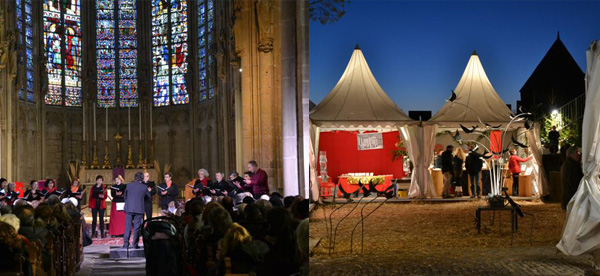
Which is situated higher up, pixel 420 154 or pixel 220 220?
pixel 420 154

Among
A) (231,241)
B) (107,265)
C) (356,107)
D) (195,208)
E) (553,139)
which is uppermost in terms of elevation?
(356,107)

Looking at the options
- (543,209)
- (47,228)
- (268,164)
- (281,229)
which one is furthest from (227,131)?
(281,229)

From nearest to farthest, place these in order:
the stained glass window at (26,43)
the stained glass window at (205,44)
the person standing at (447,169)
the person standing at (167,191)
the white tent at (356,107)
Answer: the person standing at (167,191) → the white tent at (356,107) → the person standing at (447,169) → the stained glass window at (26,43) → the stained glass window at (205,44)

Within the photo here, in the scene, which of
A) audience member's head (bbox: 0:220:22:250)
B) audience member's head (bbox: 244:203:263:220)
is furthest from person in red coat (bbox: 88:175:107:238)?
audience member's head (bbox: 244:203:263:220)

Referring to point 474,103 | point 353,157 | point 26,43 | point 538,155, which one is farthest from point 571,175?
point 26,43

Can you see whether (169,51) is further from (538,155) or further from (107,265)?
(107,265)

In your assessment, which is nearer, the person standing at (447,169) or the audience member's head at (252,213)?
the audience member's head at (252,213)

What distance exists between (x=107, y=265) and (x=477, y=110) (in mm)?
10341

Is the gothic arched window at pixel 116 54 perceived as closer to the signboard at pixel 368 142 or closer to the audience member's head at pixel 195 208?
the signboard at pixel 368 142

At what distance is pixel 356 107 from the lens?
55.6ft

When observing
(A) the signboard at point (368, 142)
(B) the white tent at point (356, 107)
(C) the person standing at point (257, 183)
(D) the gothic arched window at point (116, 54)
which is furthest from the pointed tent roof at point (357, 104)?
(D) the gothic arched window at point (116, 54)

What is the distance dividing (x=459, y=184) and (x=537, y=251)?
1013 centimetres

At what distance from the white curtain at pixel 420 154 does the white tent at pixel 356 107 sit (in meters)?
0.35

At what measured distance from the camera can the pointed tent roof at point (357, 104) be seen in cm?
1672
